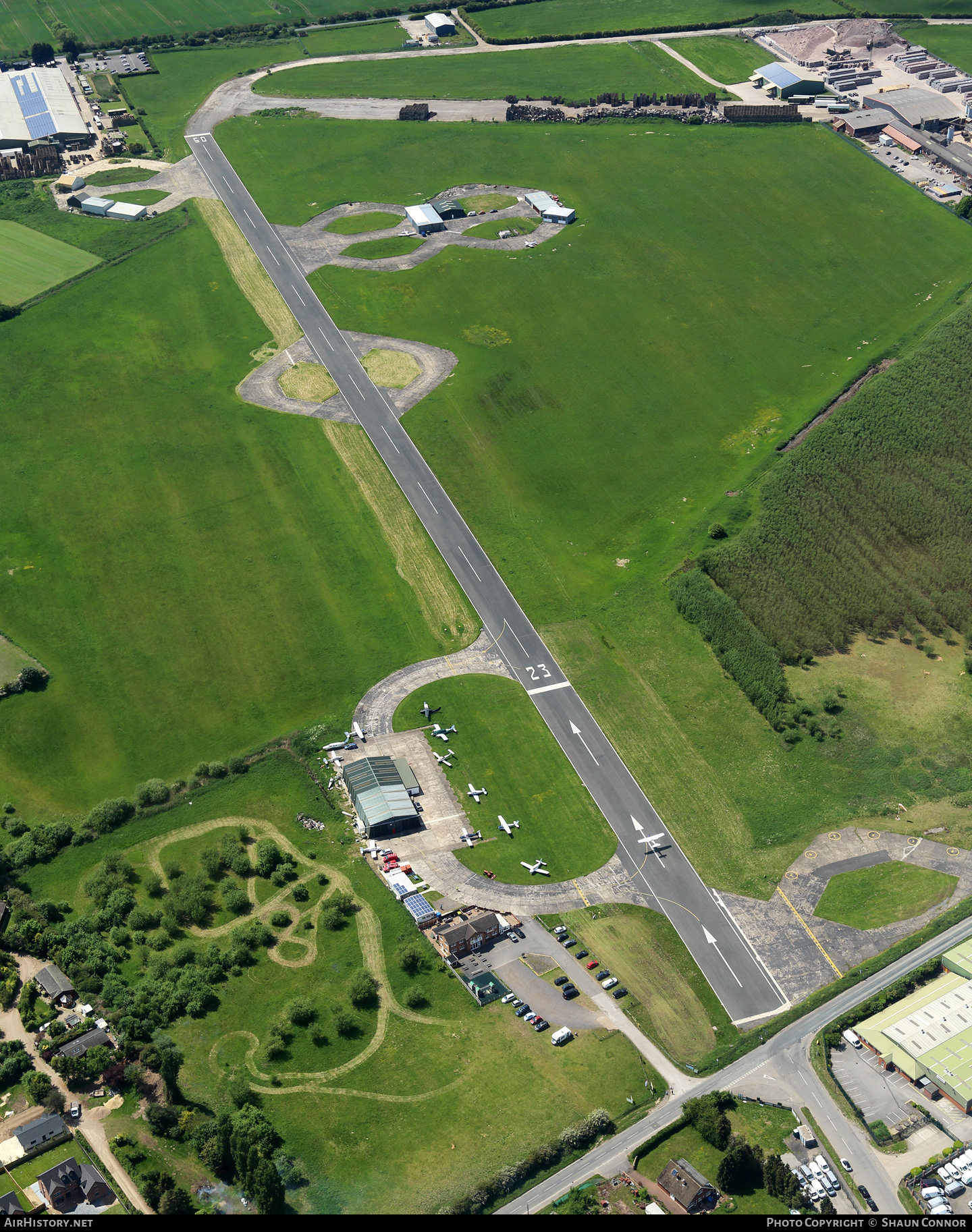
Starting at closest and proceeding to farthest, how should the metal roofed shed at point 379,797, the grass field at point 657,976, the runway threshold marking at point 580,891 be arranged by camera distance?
the grass field at point 657,976 → the runway threshold marking at point 580,891 → the metal roofed shed at point 379,797

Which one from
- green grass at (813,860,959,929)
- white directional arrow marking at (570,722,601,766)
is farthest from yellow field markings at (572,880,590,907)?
green grass at (813,860,959,929)

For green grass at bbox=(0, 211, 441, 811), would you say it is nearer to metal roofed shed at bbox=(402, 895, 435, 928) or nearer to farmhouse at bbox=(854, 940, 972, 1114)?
metal roofed shed at bbox=(402, 895, 435, 928)

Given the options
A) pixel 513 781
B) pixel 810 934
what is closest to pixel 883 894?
pixel 810 934

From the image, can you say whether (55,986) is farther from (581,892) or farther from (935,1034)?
(935,1034)

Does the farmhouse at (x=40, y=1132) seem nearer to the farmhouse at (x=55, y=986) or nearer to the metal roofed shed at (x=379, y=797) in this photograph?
the farmhouse at (x=55, y=986)

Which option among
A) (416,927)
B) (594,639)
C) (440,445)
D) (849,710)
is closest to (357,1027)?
(416,927)

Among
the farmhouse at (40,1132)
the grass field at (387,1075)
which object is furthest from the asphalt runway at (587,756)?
the farmhouse at (40,1132)
